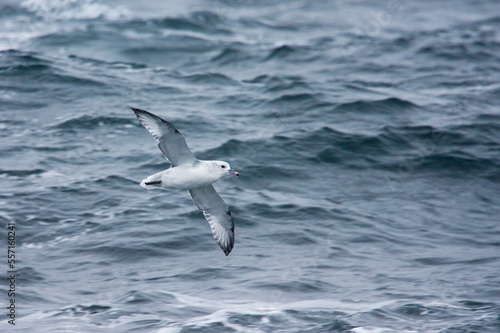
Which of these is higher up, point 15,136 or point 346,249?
point 15,136

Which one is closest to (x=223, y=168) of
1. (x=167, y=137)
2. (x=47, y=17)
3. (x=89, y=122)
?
(x=167, y=137)

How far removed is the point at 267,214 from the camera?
46.8ft

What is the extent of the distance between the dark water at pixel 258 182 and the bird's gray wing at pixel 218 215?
2.34ft

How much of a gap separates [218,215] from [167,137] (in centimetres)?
202

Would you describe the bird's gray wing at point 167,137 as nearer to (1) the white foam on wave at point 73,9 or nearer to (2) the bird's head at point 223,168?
(2) the bird's head at point 223,168

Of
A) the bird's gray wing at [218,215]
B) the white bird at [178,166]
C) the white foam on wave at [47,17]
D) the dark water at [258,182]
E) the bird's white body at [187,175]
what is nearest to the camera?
the white bird at [178,166]

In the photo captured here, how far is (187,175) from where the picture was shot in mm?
10969

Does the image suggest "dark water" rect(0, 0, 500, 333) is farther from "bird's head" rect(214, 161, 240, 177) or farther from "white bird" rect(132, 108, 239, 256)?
"bird's head" rect(214, 161, 240, 177)

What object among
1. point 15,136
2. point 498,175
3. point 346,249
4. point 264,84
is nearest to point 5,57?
point 15,136

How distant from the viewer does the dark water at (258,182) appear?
1166 centimetres

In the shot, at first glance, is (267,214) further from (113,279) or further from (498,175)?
(498,175)

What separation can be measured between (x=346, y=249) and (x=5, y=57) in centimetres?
1300

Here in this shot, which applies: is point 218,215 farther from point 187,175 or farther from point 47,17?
point 47,17

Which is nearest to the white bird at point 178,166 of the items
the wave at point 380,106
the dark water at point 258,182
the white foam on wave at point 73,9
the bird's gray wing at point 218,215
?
the bird's gray wing at point 218,215
